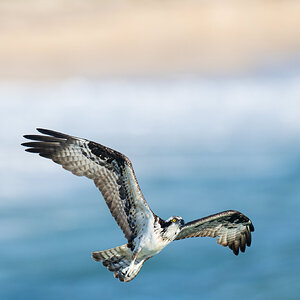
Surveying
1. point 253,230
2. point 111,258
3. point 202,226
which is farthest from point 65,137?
point 253,230

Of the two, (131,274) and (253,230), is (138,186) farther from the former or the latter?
(253,230)

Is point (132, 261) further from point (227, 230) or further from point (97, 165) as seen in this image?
point (227, 230)

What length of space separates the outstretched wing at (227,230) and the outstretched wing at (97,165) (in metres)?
1.85

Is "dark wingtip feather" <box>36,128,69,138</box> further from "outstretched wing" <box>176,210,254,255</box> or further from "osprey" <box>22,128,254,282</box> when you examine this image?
"outstretched wing" <box>176,210,254,255</box>

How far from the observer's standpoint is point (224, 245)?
728 inches

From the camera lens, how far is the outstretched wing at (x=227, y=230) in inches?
702

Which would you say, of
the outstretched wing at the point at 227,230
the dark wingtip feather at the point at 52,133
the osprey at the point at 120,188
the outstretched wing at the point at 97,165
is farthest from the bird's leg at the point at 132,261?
the dark wingtip feather at the point at 52,133

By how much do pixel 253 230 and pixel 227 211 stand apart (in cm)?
113

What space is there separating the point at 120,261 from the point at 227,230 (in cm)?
287

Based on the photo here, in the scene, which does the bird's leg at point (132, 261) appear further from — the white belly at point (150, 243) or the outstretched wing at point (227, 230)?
the outstretched wing at point (227, 230)

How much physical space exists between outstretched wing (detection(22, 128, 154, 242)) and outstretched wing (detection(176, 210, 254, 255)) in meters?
1.85

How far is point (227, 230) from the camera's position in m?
18.3

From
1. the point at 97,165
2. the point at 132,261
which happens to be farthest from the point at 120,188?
the point at 132,261

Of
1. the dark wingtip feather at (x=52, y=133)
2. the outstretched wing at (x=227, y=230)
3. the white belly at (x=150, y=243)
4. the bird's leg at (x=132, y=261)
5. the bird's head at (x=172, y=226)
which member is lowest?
the bird's leg at (x=132, y=261)
